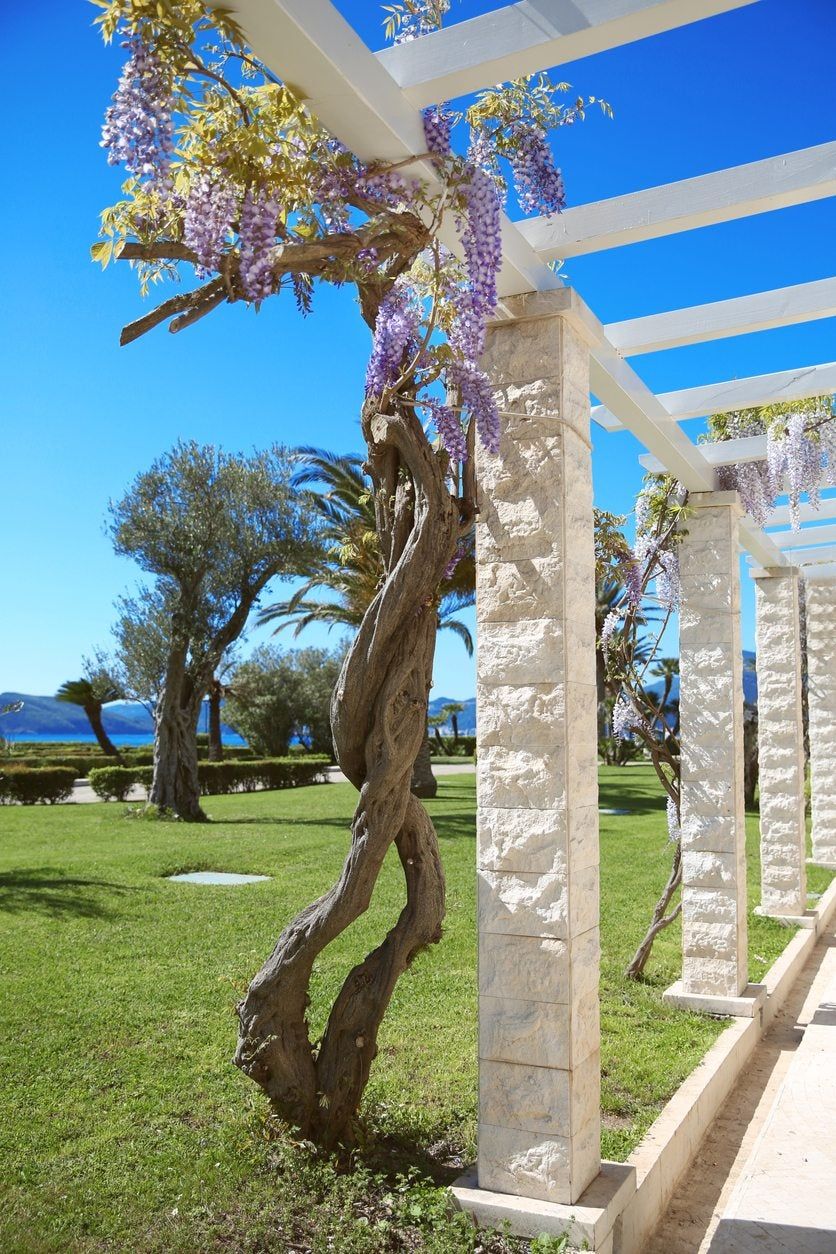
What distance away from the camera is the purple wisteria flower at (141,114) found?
1.58 m

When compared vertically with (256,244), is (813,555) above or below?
above

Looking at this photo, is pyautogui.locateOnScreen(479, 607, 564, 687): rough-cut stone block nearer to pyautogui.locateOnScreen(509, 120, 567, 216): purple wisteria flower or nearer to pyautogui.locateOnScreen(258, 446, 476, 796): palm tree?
pyautogui.locateOnScreen(509, 120, 567, 216): purple wisteria flower

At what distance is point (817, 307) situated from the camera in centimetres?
307

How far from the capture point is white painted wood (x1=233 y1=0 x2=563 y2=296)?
5.19 ft

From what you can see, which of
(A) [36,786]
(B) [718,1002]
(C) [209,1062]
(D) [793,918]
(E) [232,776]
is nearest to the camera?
(C) [209,1062]

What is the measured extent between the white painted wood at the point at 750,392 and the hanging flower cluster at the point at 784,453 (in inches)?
25.5

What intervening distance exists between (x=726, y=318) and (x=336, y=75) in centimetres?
189

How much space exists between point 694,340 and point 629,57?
35.0 inches

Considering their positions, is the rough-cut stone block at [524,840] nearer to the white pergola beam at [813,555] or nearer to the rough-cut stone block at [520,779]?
the rough-cut stone block at [520,779]

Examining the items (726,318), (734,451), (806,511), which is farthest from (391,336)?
(806,511)

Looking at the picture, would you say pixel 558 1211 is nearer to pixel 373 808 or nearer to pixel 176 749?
pixel 373 808

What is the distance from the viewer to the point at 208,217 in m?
1.80

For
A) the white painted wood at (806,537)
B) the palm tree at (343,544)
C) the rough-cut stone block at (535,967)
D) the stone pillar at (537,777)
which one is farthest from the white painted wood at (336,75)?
the palm tree at (343,544)

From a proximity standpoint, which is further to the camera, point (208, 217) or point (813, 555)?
point (813, 555)
